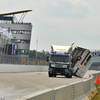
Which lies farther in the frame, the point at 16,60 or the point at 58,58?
the point at 16,60

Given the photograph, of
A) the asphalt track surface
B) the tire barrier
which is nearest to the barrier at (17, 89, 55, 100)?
the tire barrier

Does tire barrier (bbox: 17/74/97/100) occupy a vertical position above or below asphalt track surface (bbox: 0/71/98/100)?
above

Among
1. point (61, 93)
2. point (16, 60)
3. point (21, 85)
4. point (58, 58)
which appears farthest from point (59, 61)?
point (61, 93)

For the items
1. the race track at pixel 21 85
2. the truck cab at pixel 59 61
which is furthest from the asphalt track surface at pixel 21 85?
the truck cab at pixel 59 61

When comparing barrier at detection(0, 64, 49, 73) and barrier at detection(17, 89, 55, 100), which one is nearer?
barrier at detection(17, 89, 55, 100)

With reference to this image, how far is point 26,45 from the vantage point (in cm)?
9356

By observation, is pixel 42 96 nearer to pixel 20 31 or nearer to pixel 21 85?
pixel 21 85

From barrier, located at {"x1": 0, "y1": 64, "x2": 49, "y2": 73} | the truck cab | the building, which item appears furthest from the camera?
the building

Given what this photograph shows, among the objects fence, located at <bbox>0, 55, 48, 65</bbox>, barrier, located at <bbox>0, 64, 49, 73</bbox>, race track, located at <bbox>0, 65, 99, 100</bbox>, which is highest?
fence, located at <bbox>0, 55, 48, 65</bbox>

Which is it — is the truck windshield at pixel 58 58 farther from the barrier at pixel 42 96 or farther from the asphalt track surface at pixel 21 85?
the barrier at pixel 42 96

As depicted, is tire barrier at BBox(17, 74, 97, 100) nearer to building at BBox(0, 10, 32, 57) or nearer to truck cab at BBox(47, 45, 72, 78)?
truck cab at BBox(47, 45, 72, 78)

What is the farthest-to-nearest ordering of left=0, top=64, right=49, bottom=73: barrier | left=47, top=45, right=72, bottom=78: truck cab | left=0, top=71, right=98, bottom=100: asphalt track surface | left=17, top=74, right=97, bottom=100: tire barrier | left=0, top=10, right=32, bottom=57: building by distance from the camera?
left=0, top=10, right=32, bottom=57: building → left=0, top=64, right=49, bottom=73: barrier → left=47, top=45, right=72, bottom=78: truck cab → left=0, top=71, right=98, bottom=100: asphalt track surface → left=17, top=74, right=97, bottom=100: tire barrier

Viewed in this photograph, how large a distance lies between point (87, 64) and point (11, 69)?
11.3 meters

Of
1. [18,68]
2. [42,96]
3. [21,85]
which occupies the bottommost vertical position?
[21,85]
